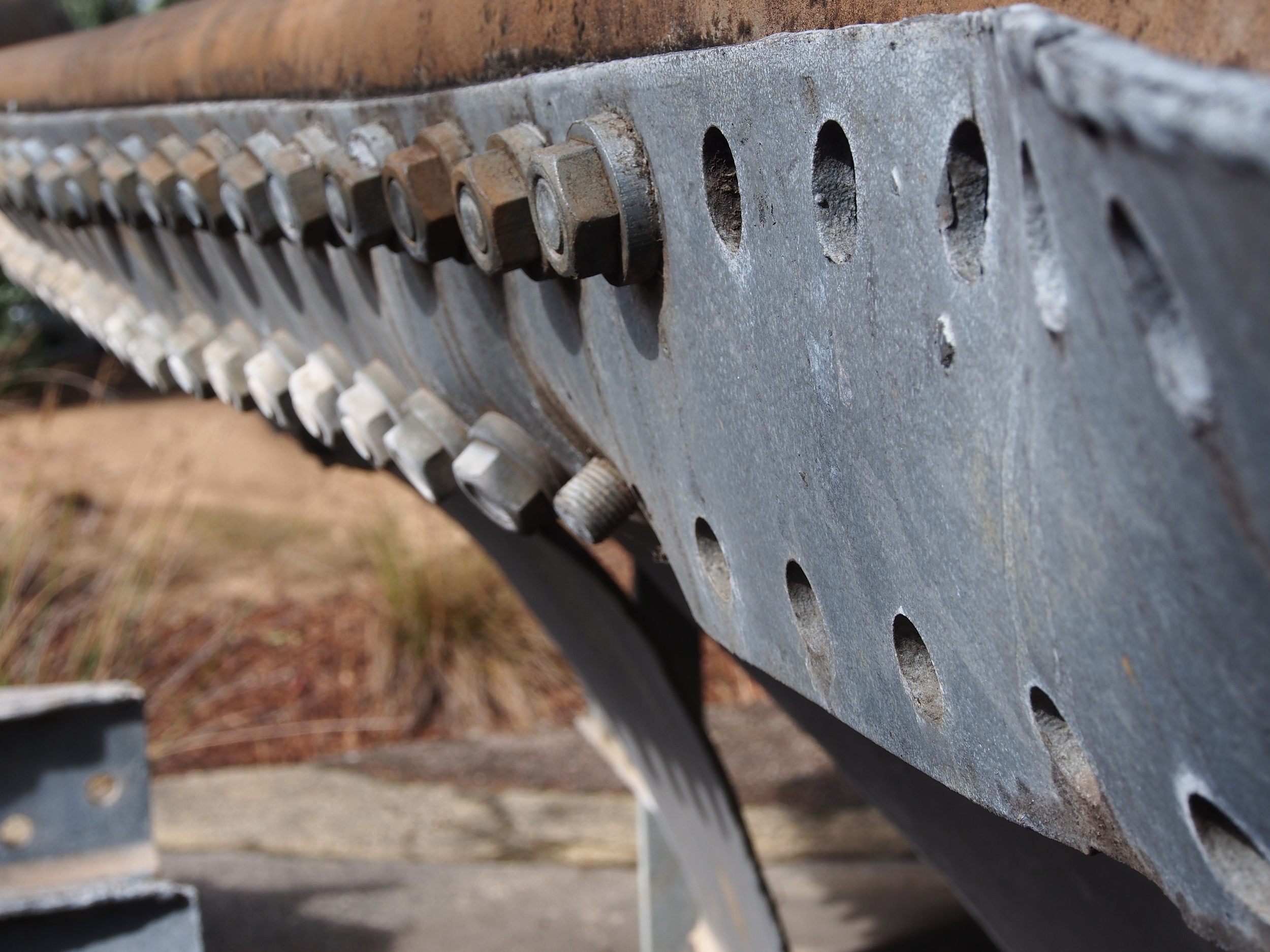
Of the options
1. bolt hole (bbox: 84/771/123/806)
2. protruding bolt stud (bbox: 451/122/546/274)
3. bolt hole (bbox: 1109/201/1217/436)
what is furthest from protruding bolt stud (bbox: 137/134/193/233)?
bolt hole (bbox: 84/771/123/806)

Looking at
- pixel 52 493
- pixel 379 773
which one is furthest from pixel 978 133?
pixel 52 493

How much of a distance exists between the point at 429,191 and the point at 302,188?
0.96 ft

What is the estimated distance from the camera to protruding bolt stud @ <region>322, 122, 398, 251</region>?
107cm

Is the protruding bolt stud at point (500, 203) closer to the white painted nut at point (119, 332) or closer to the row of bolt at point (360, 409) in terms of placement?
the row of bolt at point (360, 409)

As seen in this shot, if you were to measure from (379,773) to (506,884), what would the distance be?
99cm

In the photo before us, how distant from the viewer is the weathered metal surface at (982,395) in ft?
1.19

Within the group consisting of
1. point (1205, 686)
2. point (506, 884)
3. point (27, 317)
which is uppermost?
point (27, 317)

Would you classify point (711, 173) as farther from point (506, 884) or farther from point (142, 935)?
point (506, 884)

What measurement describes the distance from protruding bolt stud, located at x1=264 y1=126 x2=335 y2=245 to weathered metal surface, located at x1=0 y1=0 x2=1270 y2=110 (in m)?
0.07

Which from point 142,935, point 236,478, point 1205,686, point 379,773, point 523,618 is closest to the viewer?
point 1205,686

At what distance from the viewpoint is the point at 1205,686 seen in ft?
1.40

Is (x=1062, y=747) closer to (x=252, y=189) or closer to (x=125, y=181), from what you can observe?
(x=252, y=189)

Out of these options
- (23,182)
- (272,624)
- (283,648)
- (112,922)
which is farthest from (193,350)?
(272,624)

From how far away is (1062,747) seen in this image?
58cm
